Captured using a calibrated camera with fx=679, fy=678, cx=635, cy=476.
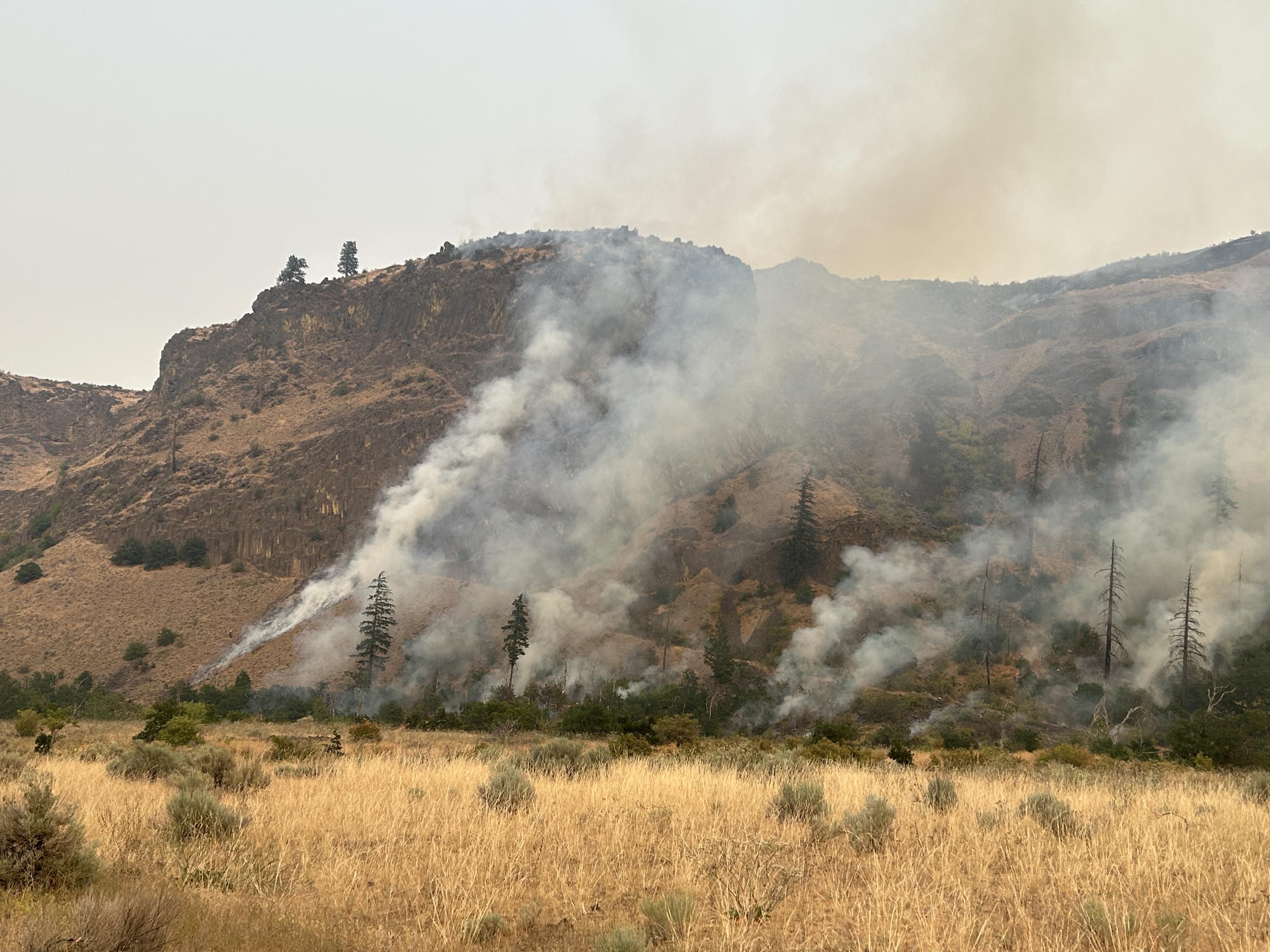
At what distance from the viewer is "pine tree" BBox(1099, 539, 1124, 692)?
2088 inches

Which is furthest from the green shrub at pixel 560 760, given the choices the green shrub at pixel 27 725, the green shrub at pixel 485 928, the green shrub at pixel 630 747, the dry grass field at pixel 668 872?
the green shrub at pixel 27 725

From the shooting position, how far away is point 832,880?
6.29 metres

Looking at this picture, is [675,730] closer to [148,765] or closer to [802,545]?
[148,765]

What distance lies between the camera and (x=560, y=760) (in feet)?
46.3

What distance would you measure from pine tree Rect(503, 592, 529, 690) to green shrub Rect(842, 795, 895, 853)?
5886 centimetres

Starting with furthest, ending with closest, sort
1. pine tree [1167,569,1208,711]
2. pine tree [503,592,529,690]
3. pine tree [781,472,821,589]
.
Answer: pine tree [781,472,821,589]
pine tree [503,592,529,690]
pine tree [1167,569,1208,711]

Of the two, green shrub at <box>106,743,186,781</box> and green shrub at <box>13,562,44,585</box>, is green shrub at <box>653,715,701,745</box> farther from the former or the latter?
green shrub at <box>13,562,44,585</box>

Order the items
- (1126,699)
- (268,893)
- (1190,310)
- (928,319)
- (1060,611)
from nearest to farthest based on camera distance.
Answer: (268,893), (1126,699), (1060,611), (1190,310), (928,319)

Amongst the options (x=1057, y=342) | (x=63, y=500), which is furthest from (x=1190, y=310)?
(x=63, y=500)

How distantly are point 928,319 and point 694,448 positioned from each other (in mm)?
83486

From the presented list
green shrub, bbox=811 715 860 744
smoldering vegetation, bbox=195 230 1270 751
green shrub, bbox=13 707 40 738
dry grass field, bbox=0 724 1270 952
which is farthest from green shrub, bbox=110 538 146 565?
dry grass field, bbox=0 724 1270 952

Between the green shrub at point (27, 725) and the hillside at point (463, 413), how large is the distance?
3521cm

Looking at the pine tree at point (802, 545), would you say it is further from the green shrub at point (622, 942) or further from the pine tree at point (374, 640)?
the green shrub at point (622, 942)

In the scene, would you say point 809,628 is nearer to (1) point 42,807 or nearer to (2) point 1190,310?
(1) point 42,807
